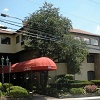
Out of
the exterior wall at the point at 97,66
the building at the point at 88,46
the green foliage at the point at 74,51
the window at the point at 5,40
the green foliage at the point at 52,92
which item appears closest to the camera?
the green foliage at the point at 52,92

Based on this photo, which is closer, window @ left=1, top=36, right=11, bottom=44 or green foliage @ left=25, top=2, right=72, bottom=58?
green foliage @ left=25, top=2, right=72, bottom=58

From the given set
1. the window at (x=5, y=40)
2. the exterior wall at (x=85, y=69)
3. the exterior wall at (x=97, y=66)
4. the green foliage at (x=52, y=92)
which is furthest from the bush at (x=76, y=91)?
the window at (x=5, y=40)

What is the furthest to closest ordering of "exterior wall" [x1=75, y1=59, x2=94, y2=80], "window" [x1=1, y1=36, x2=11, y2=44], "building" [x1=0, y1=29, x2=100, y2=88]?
"window" [x1=1, y1=36, x2=11, y2=44] < "building" [x1=0, y1=29, x2=100, y2=88] < "exterior wall" [x1=75, y1=59, x2=94, y2=80]

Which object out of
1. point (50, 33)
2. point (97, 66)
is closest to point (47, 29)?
point (50, 33)

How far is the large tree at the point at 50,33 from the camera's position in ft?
99.0

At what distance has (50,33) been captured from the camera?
30.5 m

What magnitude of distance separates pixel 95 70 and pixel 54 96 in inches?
645

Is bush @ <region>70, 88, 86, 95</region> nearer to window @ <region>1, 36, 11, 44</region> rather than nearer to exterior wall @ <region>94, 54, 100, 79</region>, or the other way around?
exterior wall @ <region>94, 54, 100, 79</region>

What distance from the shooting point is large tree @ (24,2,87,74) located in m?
30.2

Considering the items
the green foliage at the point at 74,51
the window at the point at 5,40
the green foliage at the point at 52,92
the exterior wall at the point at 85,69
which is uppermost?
the window at the point at 5,40

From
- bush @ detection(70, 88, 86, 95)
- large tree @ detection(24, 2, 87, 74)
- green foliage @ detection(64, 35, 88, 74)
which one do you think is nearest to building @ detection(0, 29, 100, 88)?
green foliage @ detection(64, 35, 88, 74)

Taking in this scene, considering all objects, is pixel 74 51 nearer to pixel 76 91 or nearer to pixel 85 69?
pixel 76 91

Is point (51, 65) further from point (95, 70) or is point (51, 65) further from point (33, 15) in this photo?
point (95, 70)

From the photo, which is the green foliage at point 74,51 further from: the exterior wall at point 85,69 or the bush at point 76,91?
the exterior wall at point 85,69
